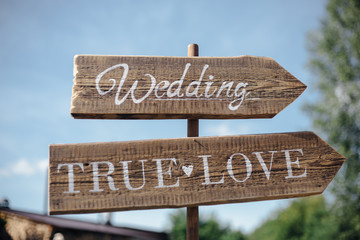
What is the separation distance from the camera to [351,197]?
11000 mm

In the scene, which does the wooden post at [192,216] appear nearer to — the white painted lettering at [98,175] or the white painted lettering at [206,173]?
the white painted lettering at [206,173]

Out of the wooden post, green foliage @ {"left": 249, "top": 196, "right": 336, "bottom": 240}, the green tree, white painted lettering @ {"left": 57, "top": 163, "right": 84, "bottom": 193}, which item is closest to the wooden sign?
white painted lettering @ {"left": 57, "top": 163, "right": 84, "bottom": 193}

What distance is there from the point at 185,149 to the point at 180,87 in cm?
58

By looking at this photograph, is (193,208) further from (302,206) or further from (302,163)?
(302,206)

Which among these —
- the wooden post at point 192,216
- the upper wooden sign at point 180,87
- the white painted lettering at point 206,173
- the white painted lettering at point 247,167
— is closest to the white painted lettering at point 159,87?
the upper wooden sign at point 180,87

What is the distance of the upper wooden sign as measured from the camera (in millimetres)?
2895

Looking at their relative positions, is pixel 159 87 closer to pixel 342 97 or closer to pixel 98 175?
pixel 98 175

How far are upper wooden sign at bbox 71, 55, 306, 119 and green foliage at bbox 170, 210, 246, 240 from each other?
18.6 meters

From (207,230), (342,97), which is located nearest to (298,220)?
(207,230)

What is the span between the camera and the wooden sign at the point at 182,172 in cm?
270

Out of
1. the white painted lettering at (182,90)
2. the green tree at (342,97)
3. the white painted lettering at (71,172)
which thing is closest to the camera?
the white painted lettering at (71,172)

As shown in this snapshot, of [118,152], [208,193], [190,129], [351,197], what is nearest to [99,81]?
[118,152]

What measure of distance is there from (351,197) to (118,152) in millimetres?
10654

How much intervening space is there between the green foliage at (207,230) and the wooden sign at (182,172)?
60.6 ft
